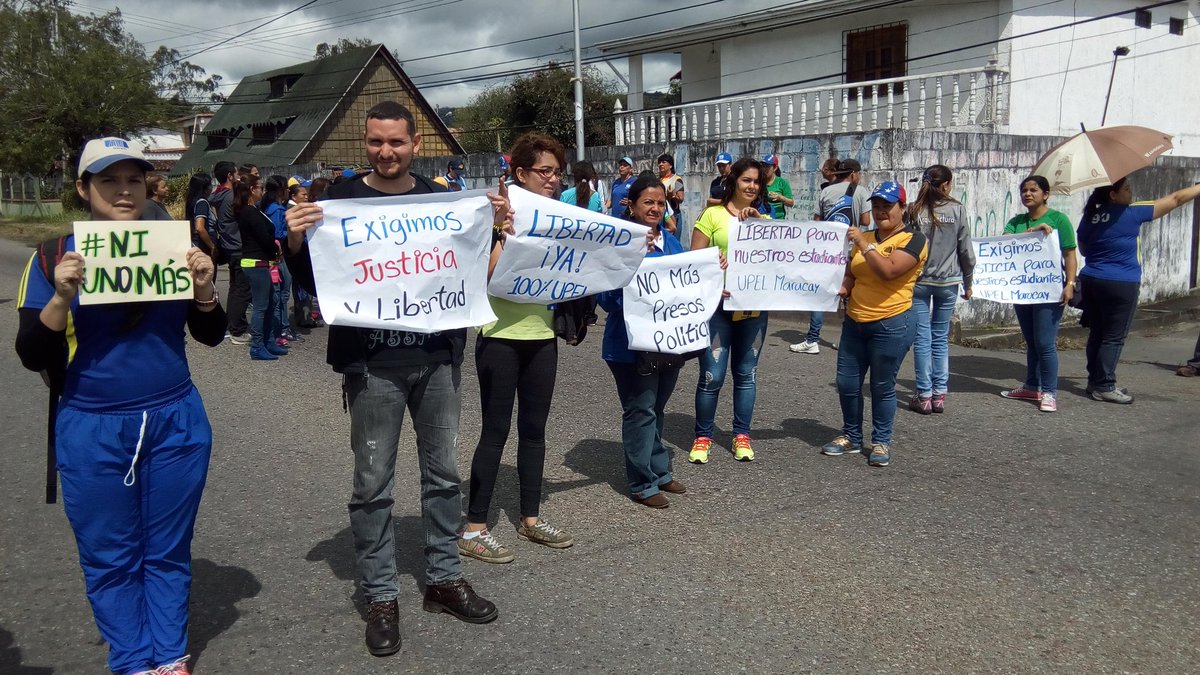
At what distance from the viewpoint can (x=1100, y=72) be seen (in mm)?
18516

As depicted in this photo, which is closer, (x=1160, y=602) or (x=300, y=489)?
(x=1160, y=602)

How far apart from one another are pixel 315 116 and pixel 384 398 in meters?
42.8

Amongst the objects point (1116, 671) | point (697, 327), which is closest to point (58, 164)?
point (697, 327)

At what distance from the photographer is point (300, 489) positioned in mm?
5668

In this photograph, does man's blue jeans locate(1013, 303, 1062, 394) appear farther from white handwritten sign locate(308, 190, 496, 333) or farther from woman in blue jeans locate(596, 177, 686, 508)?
white handwritten sign locate(308, 190, 496, 333)

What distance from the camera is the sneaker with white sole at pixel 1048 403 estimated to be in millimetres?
7688

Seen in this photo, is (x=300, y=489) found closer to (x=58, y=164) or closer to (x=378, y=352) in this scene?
(x=378, y=352)

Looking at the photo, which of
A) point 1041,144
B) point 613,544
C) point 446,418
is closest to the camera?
point 446,418

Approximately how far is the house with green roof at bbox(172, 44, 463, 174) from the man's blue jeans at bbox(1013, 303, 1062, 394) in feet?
118

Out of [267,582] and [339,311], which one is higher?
[339,311]

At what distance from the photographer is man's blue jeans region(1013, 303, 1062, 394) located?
7730 mm

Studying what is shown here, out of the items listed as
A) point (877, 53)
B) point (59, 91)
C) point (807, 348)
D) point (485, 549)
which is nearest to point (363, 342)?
point (485, 549)

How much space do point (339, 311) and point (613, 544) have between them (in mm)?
1973

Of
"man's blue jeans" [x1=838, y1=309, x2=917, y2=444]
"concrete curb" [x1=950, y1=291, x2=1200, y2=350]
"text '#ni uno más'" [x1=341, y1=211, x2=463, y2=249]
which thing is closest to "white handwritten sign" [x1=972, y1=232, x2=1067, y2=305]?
"man's blue jeans" [x1=838, y1=309, x2=917, y2=444]
